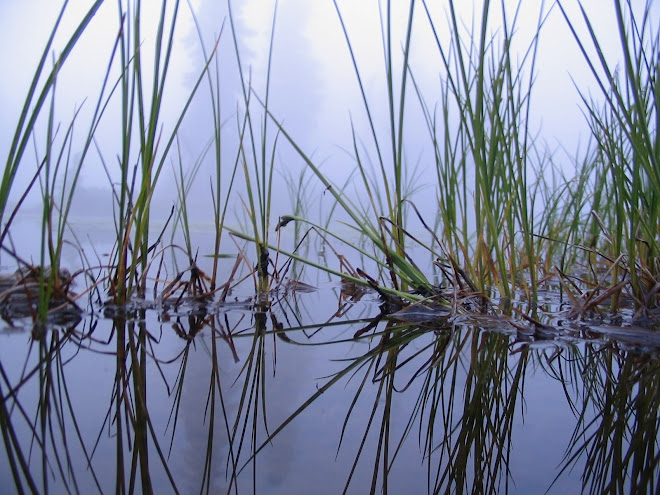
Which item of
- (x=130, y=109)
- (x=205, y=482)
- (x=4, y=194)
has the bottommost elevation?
(x=205, y=482)

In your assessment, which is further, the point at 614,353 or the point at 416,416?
the point at 614,353

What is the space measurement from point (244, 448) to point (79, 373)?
215mm

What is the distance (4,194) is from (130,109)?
184mm

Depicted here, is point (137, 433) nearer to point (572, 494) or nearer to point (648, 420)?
point (572, 494)

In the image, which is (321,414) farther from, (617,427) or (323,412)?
(617,427)

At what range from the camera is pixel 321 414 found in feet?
1.22

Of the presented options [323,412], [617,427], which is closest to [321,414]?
[323,412]

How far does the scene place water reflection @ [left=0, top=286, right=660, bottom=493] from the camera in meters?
0.29

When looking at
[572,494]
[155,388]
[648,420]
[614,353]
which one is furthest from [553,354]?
[155,388]

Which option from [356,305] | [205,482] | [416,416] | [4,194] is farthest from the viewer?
[356,305]

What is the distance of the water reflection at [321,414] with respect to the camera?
289mm

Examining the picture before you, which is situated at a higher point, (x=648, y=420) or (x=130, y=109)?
(x=130, y=109)

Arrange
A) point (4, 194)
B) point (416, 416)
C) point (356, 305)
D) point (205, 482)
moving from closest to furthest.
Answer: point (205, 482)
point (416, 416)
point (4, 194)
point (356, 305)

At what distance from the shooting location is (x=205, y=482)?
0.28 m
